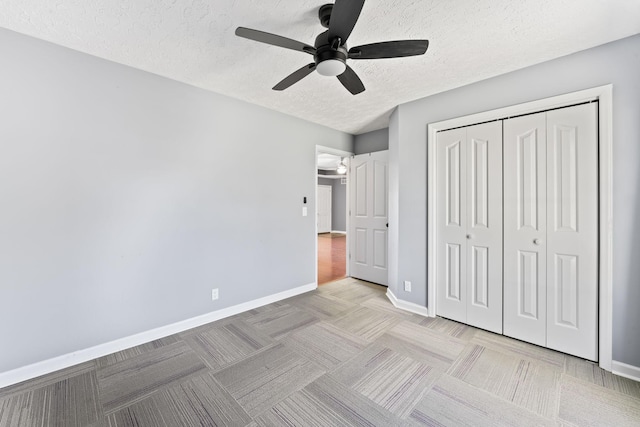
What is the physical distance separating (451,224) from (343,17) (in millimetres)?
2280

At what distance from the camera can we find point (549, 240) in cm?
226

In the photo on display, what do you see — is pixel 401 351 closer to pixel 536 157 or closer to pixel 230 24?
pixel 536 157

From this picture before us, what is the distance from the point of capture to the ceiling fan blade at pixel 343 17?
123cm

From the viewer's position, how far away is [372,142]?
4297 mm

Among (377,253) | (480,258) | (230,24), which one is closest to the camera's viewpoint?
(230,24)

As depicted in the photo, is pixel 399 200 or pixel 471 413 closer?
pixel 471 413

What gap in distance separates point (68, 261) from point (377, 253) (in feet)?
11.8

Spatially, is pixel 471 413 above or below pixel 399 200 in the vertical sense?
below

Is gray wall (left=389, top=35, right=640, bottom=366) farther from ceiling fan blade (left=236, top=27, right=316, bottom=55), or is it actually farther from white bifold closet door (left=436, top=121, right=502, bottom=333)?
ceiling fan blade (left=236, top=27, right=316, bottom=55)

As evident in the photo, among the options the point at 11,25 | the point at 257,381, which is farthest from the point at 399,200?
the point at 11,25

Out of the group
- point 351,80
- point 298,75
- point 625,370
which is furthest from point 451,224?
point 298,75

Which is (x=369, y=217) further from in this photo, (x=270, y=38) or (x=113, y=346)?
(x=113, y=346)

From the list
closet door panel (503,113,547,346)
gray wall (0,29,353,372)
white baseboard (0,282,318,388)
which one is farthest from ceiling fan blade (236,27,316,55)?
white baseboard (0,282,318,388)

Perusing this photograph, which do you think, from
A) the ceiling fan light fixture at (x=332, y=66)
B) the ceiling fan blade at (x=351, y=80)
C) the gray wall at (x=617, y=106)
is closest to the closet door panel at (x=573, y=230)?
the gray wall at (x=617, y=106)
